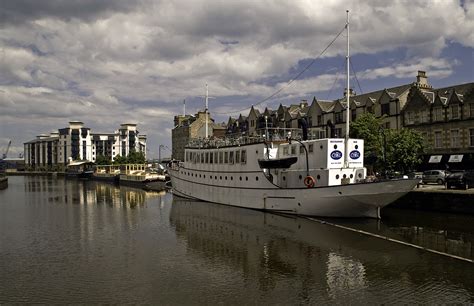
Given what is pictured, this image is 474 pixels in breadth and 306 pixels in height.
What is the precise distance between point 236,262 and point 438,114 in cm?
4633

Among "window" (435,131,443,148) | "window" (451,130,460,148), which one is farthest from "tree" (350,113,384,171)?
"window" (451,130,460,148)

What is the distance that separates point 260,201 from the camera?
40312mm

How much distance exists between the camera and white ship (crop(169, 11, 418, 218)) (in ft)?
107

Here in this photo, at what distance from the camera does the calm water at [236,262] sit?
17.7 meters

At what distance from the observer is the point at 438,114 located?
189ft

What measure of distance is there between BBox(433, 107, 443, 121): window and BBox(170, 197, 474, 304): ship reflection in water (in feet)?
105

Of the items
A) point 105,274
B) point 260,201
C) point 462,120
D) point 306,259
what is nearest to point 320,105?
point 462,120

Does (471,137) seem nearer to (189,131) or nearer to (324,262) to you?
(324,262)

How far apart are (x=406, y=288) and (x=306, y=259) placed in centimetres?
619

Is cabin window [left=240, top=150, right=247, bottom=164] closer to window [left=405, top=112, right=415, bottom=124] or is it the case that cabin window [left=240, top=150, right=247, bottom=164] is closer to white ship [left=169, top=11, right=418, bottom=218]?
white ship [left=169, top=11, right=418, bottom=218]

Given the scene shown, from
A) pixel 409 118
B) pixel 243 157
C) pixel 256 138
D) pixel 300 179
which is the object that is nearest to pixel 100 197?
pixel 243 157

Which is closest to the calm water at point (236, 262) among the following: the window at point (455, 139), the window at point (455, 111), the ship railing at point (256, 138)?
the ship railing at point (256, 138)

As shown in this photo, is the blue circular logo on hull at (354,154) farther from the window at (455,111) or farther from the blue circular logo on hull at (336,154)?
the window at (455,111)

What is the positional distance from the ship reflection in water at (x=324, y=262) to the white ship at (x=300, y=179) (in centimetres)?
208
